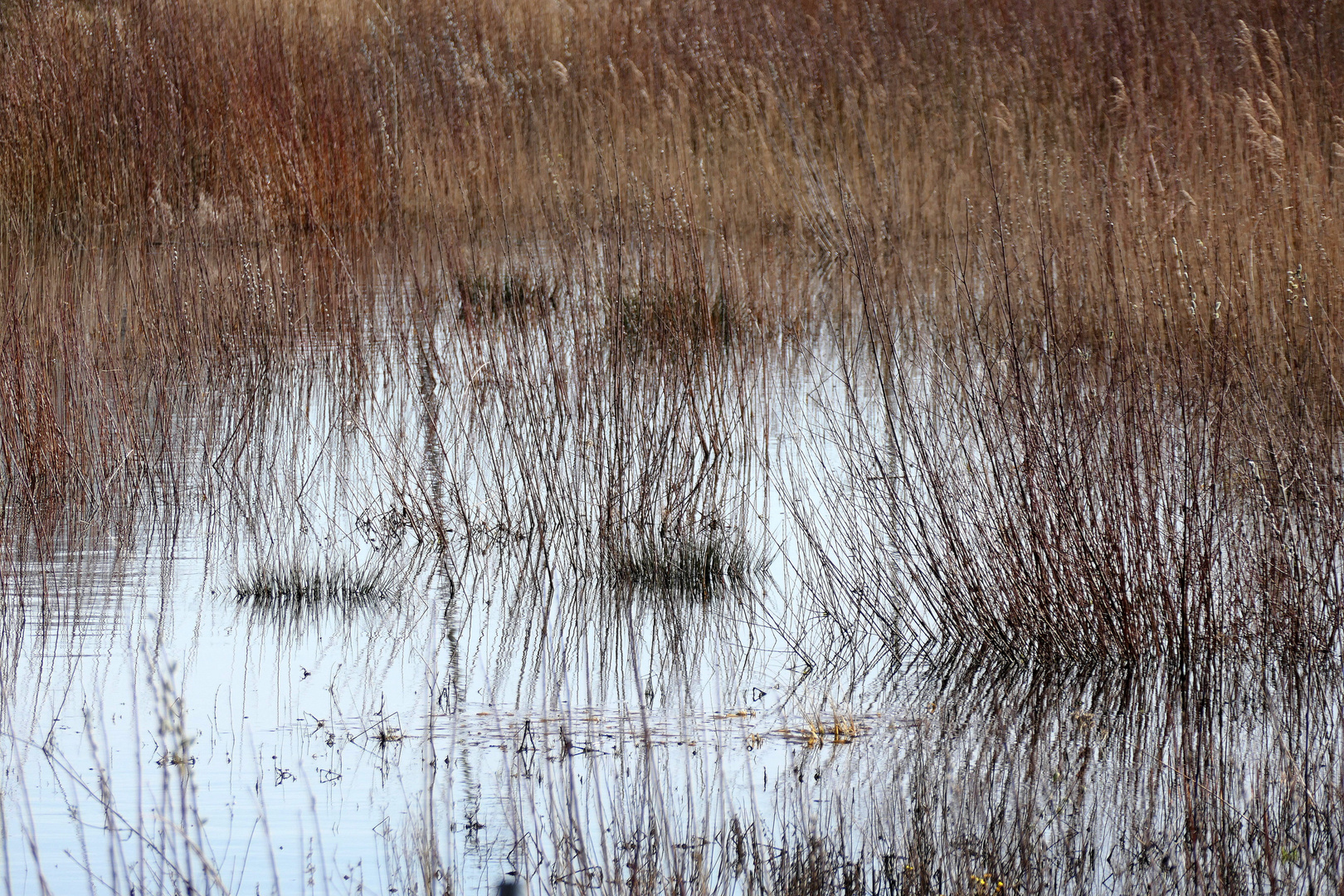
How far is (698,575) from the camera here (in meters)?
5.07

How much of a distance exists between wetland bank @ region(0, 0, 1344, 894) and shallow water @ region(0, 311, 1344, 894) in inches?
0.5

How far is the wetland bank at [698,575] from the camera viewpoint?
124 inches

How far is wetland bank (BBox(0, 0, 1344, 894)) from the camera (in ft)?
10.4

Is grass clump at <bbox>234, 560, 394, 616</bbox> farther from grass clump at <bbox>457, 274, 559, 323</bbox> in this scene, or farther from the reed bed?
grass clump at <bbox>457, 274, 559, 323</bbox>

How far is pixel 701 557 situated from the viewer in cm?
510

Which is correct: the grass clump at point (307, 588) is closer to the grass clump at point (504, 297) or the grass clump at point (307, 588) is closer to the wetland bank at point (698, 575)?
the wetland bank at point (698, 575)

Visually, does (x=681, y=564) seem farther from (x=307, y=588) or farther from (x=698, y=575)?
(x=307, y=588)

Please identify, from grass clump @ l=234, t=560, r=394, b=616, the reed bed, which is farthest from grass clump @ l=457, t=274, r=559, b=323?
grass clump @ l=234, t=560, r=394, b=616

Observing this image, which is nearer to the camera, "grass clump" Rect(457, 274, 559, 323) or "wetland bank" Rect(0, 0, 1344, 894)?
"wetland bank" Rect(0, 0, 1344, 894)

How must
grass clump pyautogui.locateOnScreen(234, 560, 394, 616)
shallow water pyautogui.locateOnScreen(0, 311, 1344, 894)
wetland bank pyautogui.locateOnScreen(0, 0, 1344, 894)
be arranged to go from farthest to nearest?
grass clump pyautogui.locateOnScreen(234, 560, 394, 616) → wetland bank pyautogui.locateOnScreen(0, 0, 1344, 894) → shallow water pyautogui.locateOnScreen(0, 311, 1344, 894)

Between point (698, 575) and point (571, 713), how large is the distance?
1242mm

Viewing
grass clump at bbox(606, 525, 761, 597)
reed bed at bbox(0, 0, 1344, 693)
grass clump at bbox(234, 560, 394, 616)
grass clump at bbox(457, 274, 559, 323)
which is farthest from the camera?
grass clump at bbox(457, 274, 559, 323)

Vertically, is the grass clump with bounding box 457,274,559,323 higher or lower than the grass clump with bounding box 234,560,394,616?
higher

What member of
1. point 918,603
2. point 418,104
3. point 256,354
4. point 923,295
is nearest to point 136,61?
point 418,104
